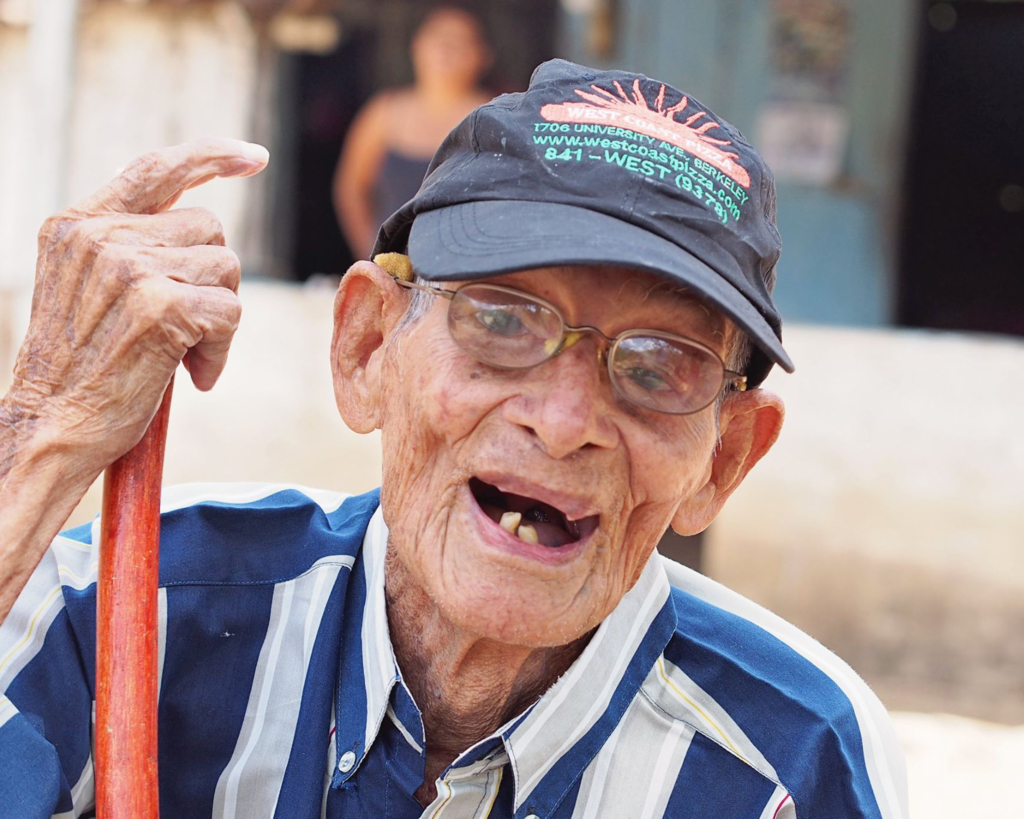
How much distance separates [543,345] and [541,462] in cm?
16

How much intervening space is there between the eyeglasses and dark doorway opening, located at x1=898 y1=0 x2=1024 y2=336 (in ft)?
27.6

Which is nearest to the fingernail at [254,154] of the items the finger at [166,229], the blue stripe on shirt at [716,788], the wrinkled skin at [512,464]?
the finger at [166,229]

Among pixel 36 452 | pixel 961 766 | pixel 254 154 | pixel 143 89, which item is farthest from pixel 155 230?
pixel 143 89

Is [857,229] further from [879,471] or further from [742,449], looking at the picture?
[742,449]

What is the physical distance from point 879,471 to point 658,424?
14.8ft

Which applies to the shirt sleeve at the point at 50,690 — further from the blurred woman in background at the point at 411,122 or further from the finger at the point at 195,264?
the blurred woman in background at the point at 411,122

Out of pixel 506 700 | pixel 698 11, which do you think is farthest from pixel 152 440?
pixel 698 11

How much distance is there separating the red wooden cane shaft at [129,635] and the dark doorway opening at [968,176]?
872 cm

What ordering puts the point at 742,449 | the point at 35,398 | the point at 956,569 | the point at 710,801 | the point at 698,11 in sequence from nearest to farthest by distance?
the point at 35,398, the point at 710,801, the point at 742,449, the point at 956,569, the point at 698,11

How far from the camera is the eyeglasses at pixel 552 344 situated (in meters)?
1.68

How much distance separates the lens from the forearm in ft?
5.34

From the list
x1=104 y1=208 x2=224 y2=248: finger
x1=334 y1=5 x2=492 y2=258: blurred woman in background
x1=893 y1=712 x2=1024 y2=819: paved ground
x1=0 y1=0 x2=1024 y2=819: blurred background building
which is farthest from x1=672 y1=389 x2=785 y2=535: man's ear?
x1=334 y1=5 x2=492 y2=258: blurred woman in background

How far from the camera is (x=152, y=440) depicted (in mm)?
1754

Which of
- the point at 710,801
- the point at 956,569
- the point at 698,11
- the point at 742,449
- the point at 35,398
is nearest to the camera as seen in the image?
the point at 35,398
